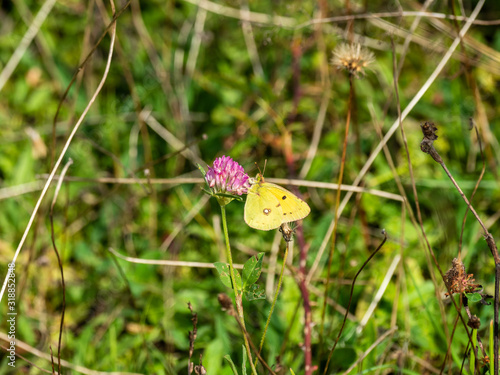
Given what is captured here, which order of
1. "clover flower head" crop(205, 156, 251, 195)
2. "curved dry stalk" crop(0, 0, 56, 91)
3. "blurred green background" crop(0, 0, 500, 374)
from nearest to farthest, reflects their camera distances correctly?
"clover flower head" crop(205, 156, 251, 195) < "blurred green background" crop(0, 0, 500, 374) < "curved dry stalk" crop(0, 0, 56, 91)

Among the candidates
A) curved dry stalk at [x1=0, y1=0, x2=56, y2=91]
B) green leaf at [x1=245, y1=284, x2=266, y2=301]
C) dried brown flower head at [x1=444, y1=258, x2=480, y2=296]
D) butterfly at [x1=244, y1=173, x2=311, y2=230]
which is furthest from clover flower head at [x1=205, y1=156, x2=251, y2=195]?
curved dry stalk at [x1=0, y1=0, x2=56, y2=91]

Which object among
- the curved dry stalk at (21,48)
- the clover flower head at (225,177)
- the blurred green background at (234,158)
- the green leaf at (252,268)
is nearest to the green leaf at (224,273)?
the green leaf at (252,268)

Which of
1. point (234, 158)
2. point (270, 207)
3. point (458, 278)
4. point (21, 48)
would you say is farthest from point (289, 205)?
point (21, 48)

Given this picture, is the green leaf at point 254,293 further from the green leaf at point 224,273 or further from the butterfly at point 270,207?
the butterfly at point 270,207

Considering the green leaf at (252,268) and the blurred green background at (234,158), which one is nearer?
the green leaf at (252,268)

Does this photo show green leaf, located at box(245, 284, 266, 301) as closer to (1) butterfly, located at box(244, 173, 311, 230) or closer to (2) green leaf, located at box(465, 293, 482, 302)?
(1) butterfly, located at box(244, 173, 311, 230)

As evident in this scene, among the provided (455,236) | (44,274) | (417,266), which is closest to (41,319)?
(44,274)
